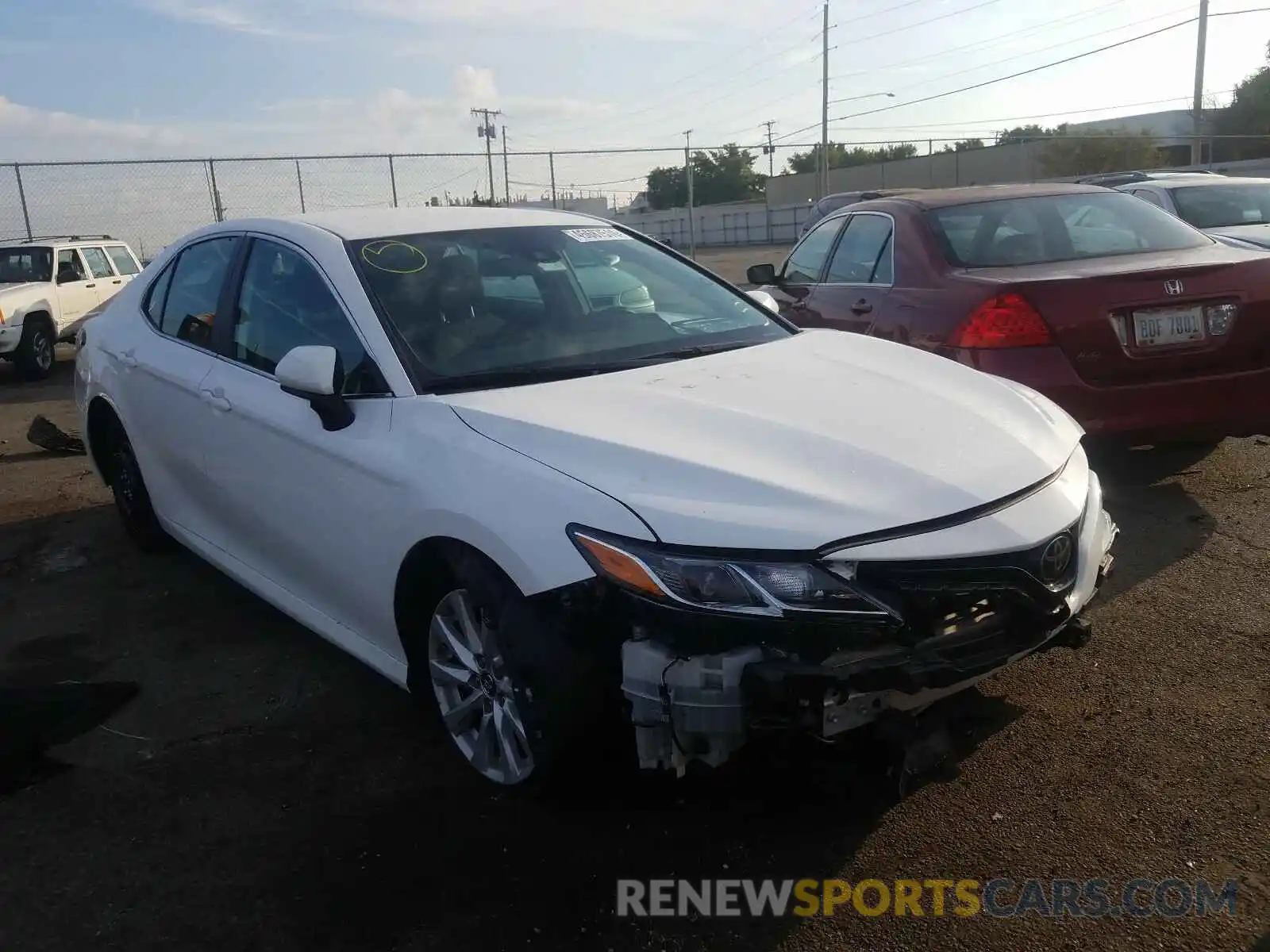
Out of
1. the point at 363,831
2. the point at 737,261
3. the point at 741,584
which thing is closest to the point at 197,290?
the point at 363,831

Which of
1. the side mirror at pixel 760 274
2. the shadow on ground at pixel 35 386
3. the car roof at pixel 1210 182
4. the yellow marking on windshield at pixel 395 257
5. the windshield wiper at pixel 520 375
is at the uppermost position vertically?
the car roof at pixel 1210 182

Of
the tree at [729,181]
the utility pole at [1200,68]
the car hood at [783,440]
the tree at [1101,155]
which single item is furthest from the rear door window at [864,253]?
the tree at [729,181]

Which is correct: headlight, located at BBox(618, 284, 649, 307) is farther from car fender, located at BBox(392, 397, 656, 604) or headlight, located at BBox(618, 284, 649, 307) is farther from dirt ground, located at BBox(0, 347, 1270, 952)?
dirt ground, located at BBox(0, 347, 1270, 952)

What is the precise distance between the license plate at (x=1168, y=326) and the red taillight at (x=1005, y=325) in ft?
1.36

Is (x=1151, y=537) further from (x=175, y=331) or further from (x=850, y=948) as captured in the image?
(x=175, y=331)

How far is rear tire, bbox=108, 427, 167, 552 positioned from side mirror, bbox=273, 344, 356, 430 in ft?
7.09

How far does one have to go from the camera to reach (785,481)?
2.56 meters

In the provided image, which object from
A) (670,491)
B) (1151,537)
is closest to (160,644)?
(670,491)

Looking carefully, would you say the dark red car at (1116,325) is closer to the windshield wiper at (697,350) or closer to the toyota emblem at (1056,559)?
the windshield wiper at (697,350)

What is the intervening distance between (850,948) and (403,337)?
2.15 meters

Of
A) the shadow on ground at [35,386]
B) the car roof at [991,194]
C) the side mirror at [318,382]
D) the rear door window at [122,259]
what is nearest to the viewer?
the side mirror at [318,382]

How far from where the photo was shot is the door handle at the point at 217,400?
395 centimetres

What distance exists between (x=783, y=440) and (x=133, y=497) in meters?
3.71

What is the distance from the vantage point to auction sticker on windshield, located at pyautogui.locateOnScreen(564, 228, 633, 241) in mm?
4186
